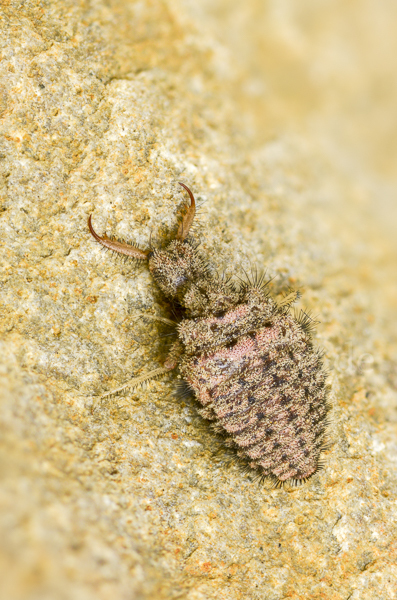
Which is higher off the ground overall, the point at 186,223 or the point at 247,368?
the point at 186,223

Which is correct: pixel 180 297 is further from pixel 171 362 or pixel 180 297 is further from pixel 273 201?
pixel 273 201

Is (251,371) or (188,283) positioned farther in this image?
(188,283)

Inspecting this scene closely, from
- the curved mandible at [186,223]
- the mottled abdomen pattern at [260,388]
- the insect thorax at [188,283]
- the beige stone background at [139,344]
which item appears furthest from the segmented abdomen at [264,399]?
the curved mandible at [186,223]

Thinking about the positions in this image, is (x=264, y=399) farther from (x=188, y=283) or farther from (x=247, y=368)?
(x=188, y=283)

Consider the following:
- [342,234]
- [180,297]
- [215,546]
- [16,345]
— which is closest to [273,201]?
[342,234]

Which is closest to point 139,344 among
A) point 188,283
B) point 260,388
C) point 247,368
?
point 188,283

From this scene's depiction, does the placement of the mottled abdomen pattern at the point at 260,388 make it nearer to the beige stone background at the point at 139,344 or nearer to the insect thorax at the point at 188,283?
the insect thorax at the point at 188,283

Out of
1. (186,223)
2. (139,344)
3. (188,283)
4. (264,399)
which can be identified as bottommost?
(139,344)
